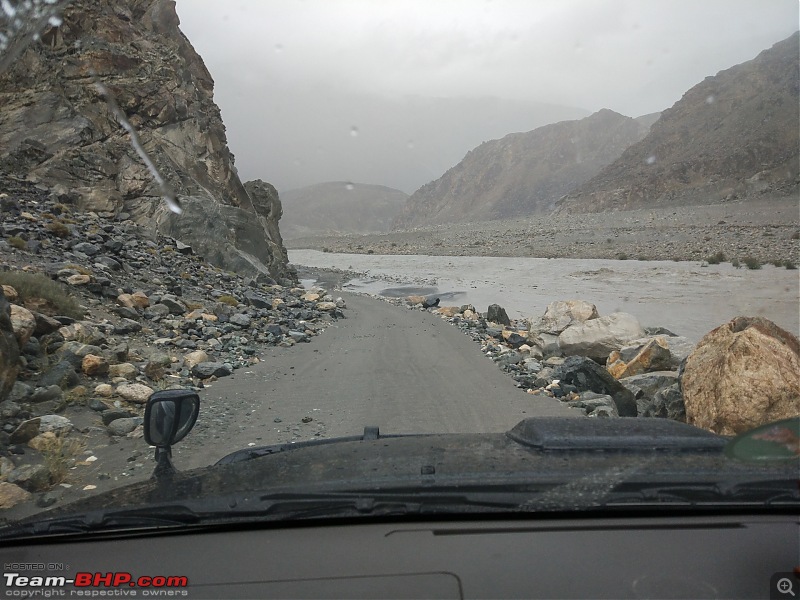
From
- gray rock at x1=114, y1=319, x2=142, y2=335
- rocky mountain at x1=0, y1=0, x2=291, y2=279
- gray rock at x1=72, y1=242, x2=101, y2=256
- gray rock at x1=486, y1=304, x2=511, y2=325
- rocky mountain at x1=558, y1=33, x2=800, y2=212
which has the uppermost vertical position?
rocky mountain at x1=558, y1=33, x2=800, y2=212

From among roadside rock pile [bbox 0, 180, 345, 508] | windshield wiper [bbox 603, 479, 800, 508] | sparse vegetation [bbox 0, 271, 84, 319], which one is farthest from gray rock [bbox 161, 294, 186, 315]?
windshield wiper [bbox 603, 479, 800, 508]

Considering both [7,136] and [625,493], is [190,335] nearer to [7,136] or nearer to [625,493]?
[625,493]

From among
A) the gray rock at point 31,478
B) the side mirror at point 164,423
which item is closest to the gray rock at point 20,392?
the gray rock at point 31,478

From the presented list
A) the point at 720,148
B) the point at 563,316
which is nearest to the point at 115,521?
the point at 563,316

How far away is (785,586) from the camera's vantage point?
1.51m

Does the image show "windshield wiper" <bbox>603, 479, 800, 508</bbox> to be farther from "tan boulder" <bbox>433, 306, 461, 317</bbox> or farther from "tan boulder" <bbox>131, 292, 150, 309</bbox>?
"tan boulder" <bbox>433, 306, 461, 317</bbox>

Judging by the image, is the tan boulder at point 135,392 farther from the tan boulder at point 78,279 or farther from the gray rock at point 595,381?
the gray rock at point 595,381

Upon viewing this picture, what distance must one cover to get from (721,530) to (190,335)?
377 inches

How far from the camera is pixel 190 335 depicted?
10.1 m

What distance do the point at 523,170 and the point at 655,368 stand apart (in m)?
143

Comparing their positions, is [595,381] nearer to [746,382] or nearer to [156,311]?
[746,382]

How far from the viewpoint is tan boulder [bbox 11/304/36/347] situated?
21.4 feet

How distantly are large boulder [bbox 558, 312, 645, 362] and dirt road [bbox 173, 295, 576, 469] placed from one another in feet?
4.99

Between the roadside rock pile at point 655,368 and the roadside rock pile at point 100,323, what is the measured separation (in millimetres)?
4505
